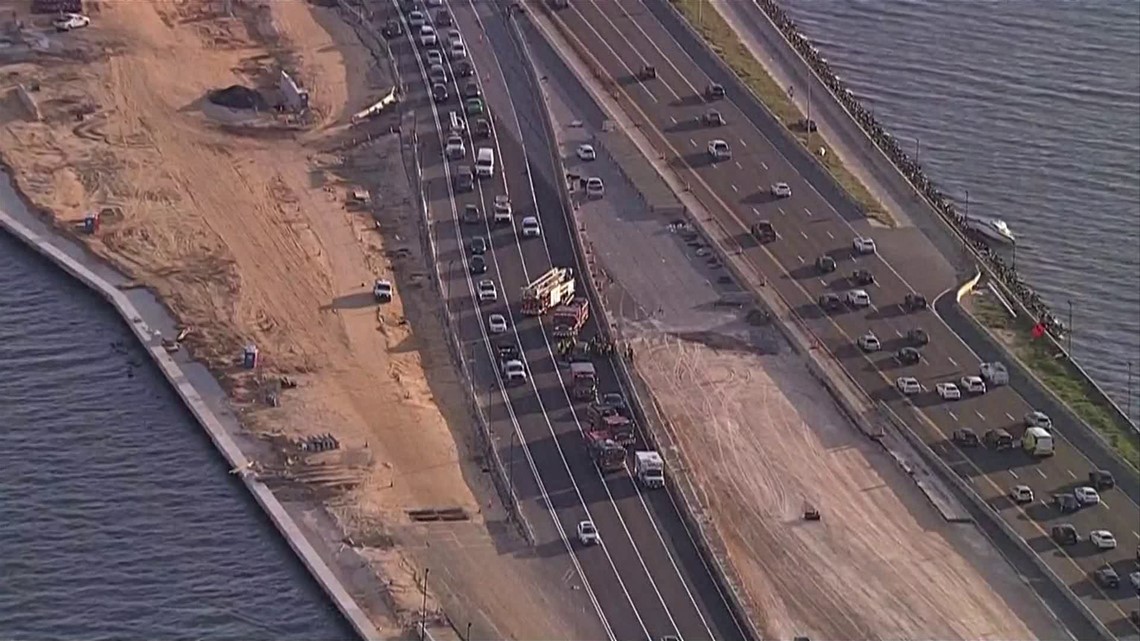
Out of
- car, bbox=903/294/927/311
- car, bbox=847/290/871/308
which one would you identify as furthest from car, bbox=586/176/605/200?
car, bbox=903/294/927/311

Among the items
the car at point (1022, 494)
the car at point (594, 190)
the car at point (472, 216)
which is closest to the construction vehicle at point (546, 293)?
the car at point (472, 216)

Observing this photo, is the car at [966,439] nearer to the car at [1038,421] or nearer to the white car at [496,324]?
the car at [1038,421]

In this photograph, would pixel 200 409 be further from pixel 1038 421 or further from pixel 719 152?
pixel 719 152

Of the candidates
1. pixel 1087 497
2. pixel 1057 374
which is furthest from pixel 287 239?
pixel 1087 497

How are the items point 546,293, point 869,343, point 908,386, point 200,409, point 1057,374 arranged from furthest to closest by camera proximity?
point 546,293 < point 869,343 < point 1057,374 < point 908,386 < point 200,409

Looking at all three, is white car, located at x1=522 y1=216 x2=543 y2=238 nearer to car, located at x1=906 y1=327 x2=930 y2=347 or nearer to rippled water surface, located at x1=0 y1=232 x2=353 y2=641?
car, located at x1=906 y1=327 x2=930 y2=347
